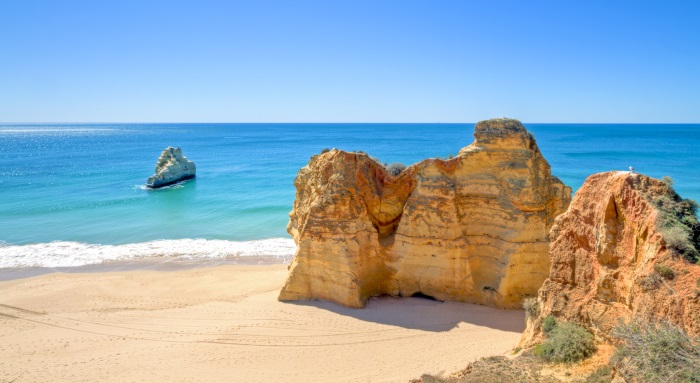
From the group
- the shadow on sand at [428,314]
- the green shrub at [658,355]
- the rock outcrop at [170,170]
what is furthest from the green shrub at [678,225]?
the rock outcrop at [170,170]

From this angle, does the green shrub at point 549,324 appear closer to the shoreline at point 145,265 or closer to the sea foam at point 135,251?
the shoreline at point 145,265

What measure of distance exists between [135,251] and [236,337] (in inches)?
518

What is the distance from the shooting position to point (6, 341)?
12.4 metres

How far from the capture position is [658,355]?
5812mm

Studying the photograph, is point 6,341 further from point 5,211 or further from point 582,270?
point 5,211

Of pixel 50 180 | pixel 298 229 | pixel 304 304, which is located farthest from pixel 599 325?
pixel 50 180

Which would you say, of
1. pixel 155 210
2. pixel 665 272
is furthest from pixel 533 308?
pixel 155 210

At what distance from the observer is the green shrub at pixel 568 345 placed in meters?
7.47

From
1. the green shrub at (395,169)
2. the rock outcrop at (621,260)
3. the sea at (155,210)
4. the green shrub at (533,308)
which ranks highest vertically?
the green shrub at (395,169)

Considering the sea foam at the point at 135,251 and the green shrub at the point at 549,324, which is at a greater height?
the green shrub at the point at 549,324

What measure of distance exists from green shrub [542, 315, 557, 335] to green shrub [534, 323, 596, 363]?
0.40ft

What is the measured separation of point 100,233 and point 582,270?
87.3 ft

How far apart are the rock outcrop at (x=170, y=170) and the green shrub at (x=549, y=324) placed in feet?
135

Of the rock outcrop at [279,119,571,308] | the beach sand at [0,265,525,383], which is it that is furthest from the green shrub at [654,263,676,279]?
the rock outcrop at [279,119,571,308]
